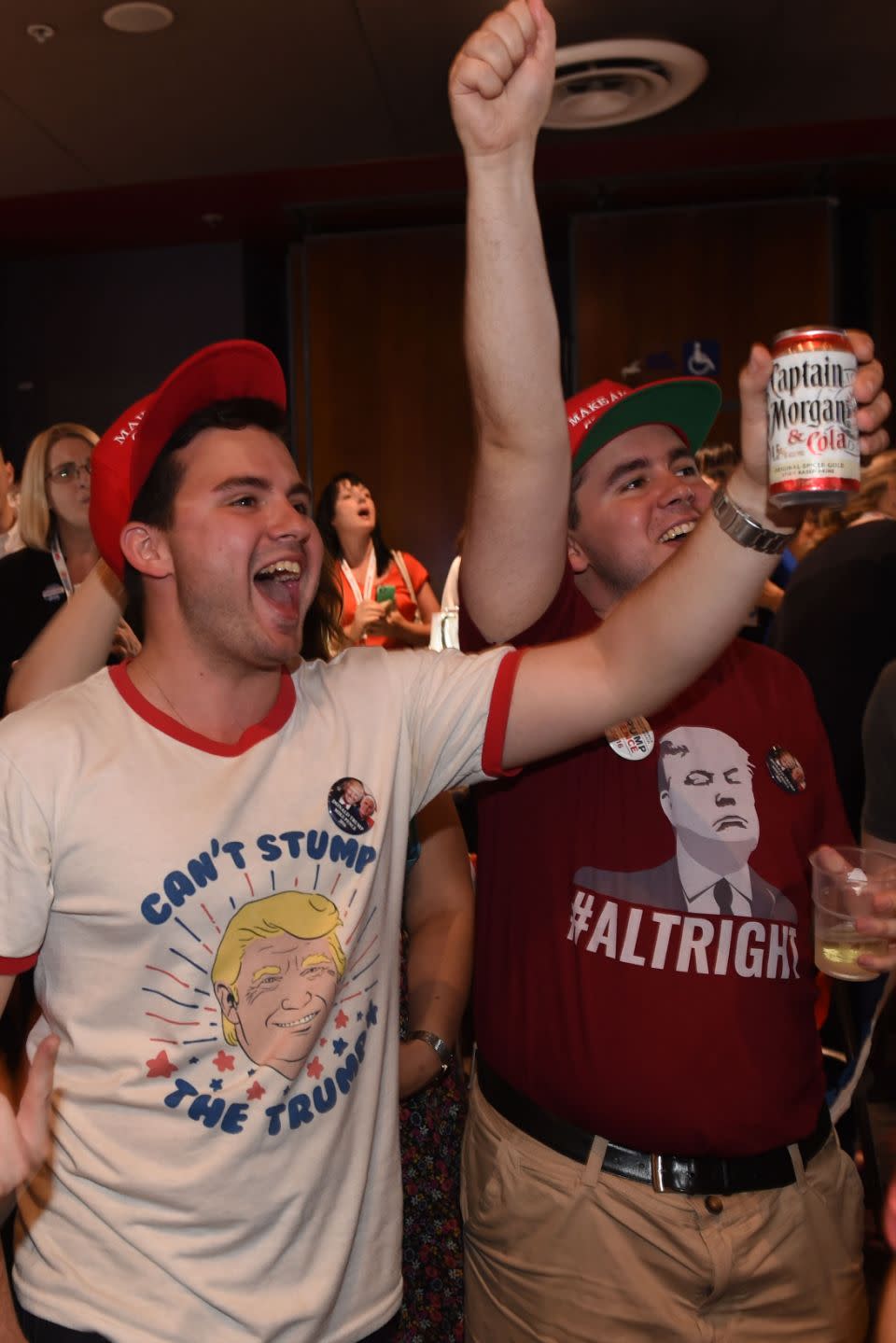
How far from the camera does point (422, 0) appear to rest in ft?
16.2

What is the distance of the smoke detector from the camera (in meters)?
5.18

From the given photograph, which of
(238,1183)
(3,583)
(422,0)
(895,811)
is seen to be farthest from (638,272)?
(238,1183)

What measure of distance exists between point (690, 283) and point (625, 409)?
19.1ft

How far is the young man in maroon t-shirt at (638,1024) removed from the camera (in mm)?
1486

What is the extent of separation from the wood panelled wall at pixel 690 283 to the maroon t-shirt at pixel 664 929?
5.68 m

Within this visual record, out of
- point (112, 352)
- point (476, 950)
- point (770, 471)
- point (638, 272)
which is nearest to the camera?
point (770, 471)

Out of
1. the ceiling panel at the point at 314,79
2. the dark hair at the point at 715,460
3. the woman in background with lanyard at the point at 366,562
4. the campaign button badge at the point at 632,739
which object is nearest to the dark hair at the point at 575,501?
the campaign button badge at the point at 632,739

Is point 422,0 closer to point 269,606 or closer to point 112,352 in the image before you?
point 112,352

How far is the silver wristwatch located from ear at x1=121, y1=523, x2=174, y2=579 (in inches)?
27.8

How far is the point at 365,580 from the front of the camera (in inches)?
220

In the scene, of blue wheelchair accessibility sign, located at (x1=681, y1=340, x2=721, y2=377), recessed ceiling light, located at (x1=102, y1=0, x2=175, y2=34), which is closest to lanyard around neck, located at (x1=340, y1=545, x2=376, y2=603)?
recessed ceiling light, located at (x1=102, y1=0, x2=175, y2=34)

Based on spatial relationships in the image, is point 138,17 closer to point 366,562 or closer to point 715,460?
point 366,562

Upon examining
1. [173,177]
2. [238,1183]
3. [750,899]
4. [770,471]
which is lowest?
[238,1183]

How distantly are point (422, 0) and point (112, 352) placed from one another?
12.4 feet
